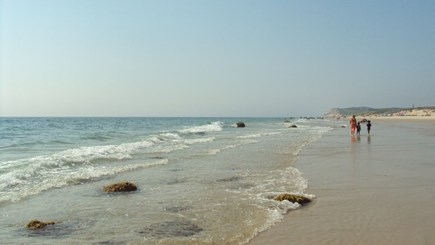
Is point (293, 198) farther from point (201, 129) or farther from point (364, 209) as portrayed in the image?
point (201, 129)

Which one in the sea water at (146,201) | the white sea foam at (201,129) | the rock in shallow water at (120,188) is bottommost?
the white sea foam at (201,129)

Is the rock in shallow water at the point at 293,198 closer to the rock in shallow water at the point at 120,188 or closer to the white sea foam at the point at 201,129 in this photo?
the rock in shallow water at the point at 120,188

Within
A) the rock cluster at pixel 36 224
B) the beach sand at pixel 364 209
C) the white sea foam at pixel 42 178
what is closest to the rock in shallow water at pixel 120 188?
the white sea foam at pixel 42 178

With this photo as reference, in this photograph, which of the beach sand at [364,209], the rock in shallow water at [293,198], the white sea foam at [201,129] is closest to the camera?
the beach sand at [364,209]

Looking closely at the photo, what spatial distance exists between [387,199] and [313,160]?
29.0 ft

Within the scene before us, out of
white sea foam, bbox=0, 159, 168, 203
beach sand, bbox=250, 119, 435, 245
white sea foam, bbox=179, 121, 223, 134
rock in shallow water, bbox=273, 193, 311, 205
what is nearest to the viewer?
beach sand, bbox=250, 119, 435, 245

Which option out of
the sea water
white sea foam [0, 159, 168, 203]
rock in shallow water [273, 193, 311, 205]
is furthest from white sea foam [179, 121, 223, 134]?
rock in shallow water [273, 193, 311, 205]

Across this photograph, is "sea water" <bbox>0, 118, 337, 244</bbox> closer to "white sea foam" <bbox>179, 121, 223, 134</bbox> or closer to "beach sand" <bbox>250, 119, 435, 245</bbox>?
"beach sand" <bbox>250, 119, 435, 245</bbox>

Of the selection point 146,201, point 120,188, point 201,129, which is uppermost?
point 120,188

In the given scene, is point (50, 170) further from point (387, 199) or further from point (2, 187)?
point (387, 199)

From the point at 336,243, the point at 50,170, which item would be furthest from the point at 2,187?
the point at 336,243

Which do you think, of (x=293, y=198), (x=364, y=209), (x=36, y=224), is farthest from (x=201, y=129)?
(x=36, y=224)

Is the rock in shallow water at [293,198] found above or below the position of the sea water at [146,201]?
above

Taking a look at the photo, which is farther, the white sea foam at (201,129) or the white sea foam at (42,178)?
the white sea foam at (201,129)
